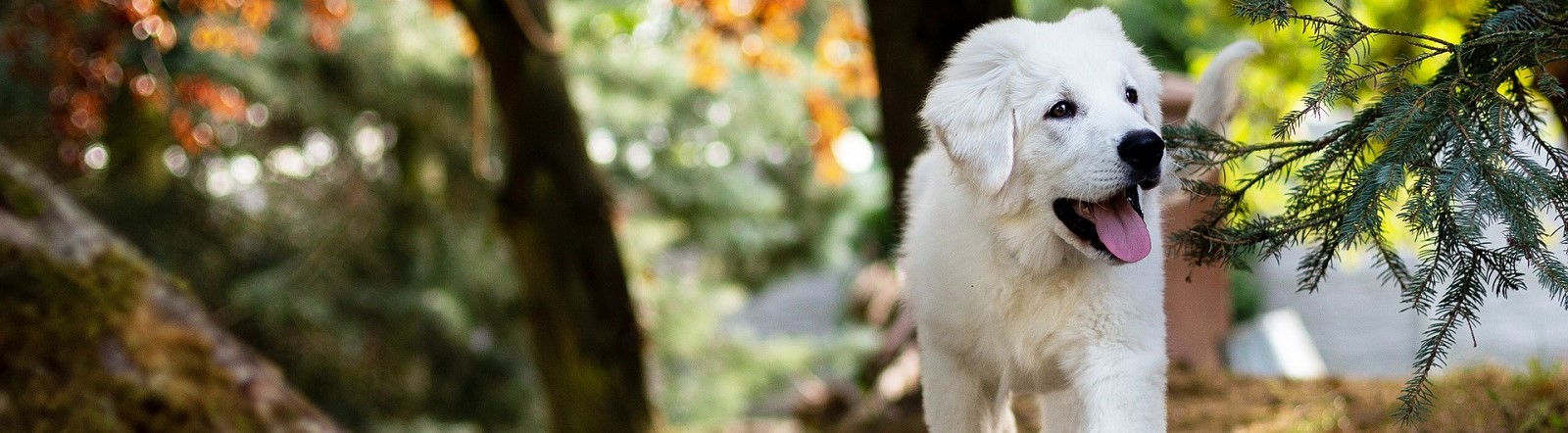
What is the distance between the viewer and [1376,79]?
3027 millimetres

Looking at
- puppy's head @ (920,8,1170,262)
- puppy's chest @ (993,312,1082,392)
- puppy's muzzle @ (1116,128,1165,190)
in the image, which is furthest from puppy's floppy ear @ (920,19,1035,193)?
puppy's chest @ (993,312,1082,392)

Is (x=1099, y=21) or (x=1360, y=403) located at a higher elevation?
(x=1099, y=21)

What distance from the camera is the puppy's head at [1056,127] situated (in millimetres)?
2881

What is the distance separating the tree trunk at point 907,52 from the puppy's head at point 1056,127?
1.86 m

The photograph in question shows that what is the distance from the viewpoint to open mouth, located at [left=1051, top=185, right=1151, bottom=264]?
2928 millimetres

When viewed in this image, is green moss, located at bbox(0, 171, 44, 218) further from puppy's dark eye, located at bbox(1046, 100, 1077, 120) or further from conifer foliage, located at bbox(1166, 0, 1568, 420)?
conifer foliage, located at bbox(1166, 0, 1568, 420)

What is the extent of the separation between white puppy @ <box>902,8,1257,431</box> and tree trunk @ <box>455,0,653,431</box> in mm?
5384

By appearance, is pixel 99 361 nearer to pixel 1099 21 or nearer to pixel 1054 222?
pixel 1054 222

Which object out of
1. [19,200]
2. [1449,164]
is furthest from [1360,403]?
[19,200]

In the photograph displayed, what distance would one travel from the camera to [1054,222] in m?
3.03

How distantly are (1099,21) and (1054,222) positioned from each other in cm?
58

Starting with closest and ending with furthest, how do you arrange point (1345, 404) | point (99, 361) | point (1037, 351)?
point (1037, 351)
point (99, 361)
point (1345, 404)

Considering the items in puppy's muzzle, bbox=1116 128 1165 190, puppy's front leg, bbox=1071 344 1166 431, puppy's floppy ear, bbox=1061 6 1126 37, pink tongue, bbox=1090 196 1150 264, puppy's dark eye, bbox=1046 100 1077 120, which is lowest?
puppy's front leg, bbox=1071 344 1166 431

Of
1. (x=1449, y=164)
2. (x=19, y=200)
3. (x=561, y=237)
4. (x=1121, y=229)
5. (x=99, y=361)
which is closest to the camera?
(x=1449, y=164)
